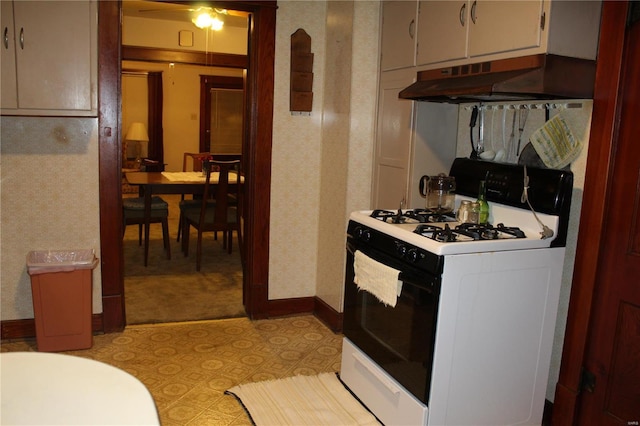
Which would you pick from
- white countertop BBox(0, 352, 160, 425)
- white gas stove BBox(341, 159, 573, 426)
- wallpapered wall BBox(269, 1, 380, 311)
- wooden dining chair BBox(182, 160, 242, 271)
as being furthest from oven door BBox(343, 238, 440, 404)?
wooden dining chair BBox(182, 160, 242, 271)

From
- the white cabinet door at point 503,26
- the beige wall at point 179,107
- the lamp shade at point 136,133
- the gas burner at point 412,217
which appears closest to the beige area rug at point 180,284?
the gas burner at point 412,217

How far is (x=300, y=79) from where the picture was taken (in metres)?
3.54

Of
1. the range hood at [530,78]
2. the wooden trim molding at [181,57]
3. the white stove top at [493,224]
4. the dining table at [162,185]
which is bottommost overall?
the dining table at [162,185]

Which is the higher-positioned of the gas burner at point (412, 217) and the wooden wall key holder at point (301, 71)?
the wooden wall key holder at point (301, 71)

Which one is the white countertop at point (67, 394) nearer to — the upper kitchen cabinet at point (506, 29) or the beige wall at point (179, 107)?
the upper kitchen cabinet at point (506, 29)

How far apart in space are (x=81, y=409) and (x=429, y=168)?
229 centimetres

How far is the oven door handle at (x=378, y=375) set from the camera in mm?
2334

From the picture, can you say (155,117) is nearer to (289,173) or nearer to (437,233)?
(289,173)

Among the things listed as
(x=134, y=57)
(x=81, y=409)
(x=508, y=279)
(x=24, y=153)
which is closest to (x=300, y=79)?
(x=24, y=153)

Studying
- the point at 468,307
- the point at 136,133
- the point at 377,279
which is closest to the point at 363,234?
the point at 377,279

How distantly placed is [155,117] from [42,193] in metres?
6.23

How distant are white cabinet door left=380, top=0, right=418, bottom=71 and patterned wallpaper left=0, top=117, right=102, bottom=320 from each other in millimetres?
1787

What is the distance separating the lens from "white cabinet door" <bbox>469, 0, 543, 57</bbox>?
6.74ft

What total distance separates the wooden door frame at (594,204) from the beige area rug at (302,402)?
2.88 ft
